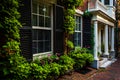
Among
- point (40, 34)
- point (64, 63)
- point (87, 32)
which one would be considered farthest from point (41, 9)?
point (87, 32)

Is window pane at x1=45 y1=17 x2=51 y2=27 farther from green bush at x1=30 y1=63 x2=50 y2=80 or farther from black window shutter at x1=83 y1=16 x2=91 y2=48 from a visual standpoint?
black window shutter at x1=83 y1=16 x2=91 y2=48

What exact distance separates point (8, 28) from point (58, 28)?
13.1 feet

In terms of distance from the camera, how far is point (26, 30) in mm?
7383

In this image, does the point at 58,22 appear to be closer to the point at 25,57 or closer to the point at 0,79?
the point at 25,57

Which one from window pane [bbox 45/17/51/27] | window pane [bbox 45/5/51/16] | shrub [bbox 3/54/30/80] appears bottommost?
shrub [bbox 3/54/30/80]

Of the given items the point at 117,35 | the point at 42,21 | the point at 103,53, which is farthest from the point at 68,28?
the point at 117,35

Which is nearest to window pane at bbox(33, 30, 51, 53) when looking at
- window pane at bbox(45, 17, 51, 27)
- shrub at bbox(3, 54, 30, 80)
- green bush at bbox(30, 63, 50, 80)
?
window pane at bbox(45, 17, 51, 27)

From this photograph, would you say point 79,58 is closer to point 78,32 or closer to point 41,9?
point 78,32

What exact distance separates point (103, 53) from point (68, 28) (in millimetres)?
9110

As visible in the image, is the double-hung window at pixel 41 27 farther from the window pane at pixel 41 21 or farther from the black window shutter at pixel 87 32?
the black window shutter at pixel 87 32

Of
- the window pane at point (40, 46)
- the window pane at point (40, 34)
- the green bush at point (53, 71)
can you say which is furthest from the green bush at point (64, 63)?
the window pane at point (40, 34)

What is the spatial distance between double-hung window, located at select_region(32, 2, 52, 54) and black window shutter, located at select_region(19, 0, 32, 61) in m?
0.87

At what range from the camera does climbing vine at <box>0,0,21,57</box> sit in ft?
19.7

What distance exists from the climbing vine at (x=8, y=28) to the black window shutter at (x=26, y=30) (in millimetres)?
836
